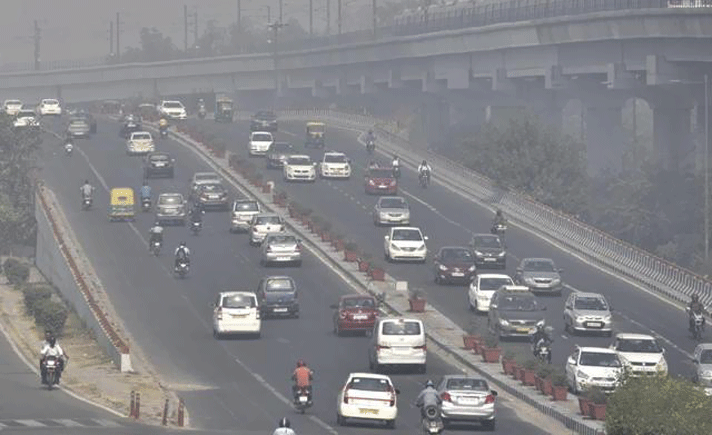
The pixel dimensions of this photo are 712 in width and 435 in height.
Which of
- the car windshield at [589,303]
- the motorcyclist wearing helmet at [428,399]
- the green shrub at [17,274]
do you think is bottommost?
the green shrub at [17,274]

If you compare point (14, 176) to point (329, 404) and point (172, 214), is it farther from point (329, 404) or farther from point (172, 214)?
point (329, 404)

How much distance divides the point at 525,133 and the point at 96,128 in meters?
34.7

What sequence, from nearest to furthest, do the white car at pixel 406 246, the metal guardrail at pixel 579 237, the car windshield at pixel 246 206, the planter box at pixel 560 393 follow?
the planter box at pixel 560 393 → the metal guardrail at pixel 579 237 → the white car at pixel 406 246 → the car windshield at pixel 246 206

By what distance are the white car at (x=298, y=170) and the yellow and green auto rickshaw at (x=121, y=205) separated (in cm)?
1872

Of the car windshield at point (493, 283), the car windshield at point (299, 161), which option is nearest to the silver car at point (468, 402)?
the car windshield at point (493, 283)

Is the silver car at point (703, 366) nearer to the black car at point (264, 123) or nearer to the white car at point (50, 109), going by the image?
the black car at point (264, 123)

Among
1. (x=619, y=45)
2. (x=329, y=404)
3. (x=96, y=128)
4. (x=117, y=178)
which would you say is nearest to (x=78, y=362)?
(x=329, y=404)

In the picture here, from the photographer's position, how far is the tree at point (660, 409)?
36156 millimetres

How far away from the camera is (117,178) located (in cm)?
11812

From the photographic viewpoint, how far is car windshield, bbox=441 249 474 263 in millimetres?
81894

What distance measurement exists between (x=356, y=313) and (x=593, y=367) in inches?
540

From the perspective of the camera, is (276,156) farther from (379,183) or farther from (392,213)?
(392,213)

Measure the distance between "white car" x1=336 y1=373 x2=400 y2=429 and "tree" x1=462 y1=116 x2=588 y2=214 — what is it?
7462 cm

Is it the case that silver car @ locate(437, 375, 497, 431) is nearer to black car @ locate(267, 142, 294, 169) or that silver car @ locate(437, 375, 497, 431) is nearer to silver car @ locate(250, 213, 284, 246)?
silver car @ locate(250, 213, 284, 246)
